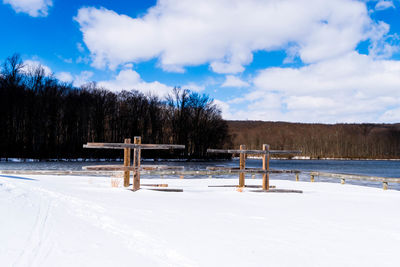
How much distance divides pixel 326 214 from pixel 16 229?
6863mm

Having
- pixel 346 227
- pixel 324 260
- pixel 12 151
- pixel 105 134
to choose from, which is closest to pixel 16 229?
pixel 324 260

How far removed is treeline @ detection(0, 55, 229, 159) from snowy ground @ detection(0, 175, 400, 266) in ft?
147

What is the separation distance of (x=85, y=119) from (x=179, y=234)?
58.7m

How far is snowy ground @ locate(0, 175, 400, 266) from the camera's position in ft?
13.4

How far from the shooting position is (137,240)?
4.75m

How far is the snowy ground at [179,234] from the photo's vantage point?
4082mm

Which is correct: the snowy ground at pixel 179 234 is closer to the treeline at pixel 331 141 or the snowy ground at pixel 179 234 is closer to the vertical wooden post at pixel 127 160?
the vertical wooden post at pixel 127 160

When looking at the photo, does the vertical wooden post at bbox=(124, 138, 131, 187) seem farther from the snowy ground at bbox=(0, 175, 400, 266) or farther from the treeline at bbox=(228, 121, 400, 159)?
the treeline at bbox=(228, 121, 400, 159)

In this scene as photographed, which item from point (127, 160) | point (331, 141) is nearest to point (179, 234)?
point (127, 160)

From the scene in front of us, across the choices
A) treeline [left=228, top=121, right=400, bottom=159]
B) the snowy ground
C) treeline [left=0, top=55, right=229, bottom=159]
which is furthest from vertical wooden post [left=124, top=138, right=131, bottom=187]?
treeline [left=228, top=121, right=400, bottom=159]

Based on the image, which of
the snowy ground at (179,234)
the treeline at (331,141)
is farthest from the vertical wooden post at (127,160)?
the treeline at (331,141)

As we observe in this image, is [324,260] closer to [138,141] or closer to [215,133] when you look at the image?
[138,141]

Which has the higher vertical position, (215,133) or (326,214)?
(215,133)

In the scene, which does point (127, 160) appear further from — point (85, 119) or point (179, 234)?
point (85, 119)
